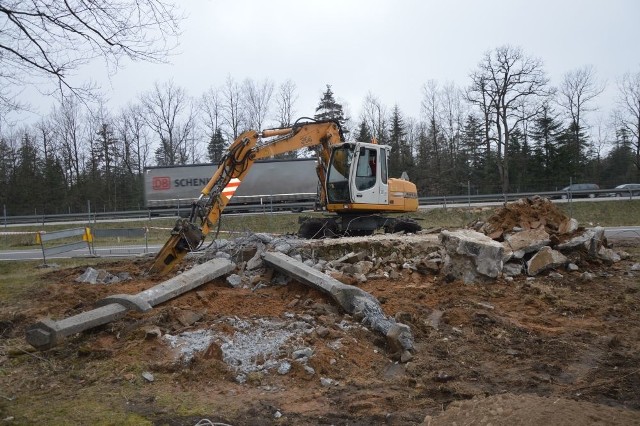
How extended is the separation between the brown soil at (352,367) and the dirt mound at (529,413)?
0.05 feet

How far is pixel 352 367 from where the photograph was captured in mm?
5621

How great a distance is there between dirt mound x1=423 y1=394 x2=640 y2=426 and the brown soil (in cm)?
1

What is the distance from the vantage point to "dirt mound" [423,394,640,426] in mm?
3645

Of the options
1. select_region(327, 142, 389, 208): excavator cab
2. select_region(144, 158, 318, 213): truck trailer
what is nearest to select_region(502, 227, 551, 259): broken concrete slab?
select_region(327, 142, 389, 208): excavator cab

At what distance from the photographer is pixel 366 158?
42.9 feet

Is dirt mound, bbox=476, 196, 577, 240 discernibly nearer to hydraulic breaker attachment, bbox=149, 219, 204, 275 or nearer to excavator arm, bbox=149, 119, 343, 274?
excavator arm, bbox=149, 119, 343, 274

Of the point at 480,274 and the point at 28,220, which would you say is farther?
the point at 28,220

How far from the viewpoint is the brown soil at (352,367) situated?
14.8 ft

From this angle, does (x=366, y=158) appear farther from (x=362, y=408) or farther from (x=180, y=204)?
(x=180, y=204)

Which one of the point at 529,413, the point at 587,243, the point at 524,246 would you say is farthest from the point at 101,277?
the point at 587,243

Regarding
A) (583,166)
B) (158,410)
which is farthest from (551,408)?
(583,166)

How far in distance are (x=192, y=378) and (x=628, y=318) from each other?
6.38m

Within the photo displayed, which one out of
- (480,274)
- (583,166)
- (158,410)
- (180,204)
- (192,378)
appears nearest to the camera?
(158,410)

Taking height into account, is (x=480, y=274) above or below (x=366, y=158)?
below
